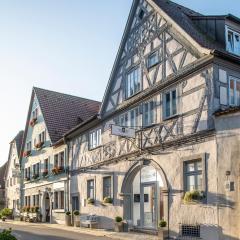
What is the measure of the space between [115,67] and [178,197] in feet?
30.5

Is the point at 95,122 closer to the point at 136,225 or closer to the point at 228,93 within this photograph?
the point at 136,225

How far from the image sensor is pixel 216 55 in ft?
55.6

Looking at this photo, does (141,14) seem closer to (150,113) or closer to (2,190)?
(150,113)

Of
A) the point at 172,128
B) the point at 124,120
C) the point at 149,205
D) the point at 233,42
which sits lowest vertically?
the point at 149,205

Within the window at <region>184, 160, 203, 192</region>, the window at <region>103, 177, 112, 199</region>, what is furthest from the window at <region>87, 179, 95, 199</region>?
the window at <region>184, 160, 203, 192</region>

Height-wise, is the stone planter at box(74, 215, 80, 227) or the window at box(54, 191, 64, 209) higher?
the window at box(54, 191, 64, 209)

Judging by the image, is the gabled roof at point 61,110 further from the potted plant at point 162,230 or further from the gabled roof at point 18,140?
the potted plant at point 162,230

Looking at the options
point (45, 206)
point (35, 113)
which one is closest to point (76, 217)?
point (45, 206)

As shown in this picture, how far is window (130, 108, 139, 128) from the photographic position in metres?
22.2

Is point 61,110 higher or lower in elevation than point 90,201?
higher

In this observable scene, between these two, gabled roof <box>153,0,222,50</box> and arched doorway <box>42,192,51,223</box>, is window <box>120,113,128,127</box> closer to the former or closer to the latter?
gabled roof <box>153,0,222,50</box>

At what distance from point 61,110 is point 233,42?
70.6ft

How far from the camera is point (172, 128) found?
19281 millimetres

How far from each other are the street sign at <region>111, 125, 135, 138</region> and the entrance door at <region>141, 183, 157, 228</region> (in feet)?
8.70
